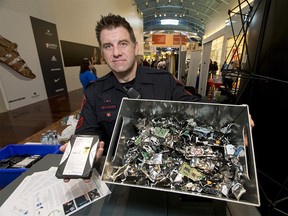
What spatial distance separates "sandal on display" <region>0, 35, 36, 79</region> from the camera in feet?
10.0

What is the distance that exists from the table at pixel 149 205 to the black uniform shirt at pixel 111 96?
0.39 metres

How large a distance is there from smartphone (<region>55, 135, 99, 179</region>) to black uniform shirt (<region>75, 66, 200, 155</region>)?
0.41 meters

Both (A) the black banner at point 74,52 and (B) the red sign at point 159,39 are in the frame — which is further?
(B) the red sign at point 159,39

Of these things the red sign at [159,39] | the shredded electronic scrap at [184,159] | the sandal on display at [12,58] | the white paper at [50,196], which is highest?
the red sign at [159,39]

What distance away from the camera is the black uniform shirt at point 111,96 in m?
0.93

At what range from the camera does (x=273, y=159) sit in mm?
830

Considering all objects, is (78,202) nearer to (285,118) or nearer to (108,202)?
(108,202)

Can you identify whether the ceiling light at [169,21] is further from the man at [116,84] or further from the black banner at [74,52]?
the man at [116,84]

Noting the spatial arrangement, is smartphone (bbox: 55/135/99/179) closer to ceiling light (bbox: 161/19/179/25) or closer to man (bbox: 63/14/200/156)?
man (bbox: 63/14/200/156)

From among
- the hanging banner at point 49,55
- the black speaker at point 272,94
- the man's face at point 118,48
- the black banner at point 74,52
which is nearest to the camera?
the black speaker at point 272,94

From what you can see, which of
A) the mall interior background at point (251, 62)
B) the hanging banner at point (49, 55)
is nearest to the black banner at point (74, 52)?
the mall interior background at point (251, 62)

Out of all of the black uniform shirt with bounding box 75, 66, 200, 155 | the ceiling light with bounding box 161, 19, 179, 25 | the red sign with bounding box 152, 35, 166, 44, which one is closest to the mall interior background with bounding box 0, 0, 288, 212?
the black uniform shirt with bounding box 75, 66, 200, 155

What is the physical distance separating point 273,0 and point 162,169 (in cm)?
90

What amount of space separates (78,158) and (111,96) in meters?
0.58
